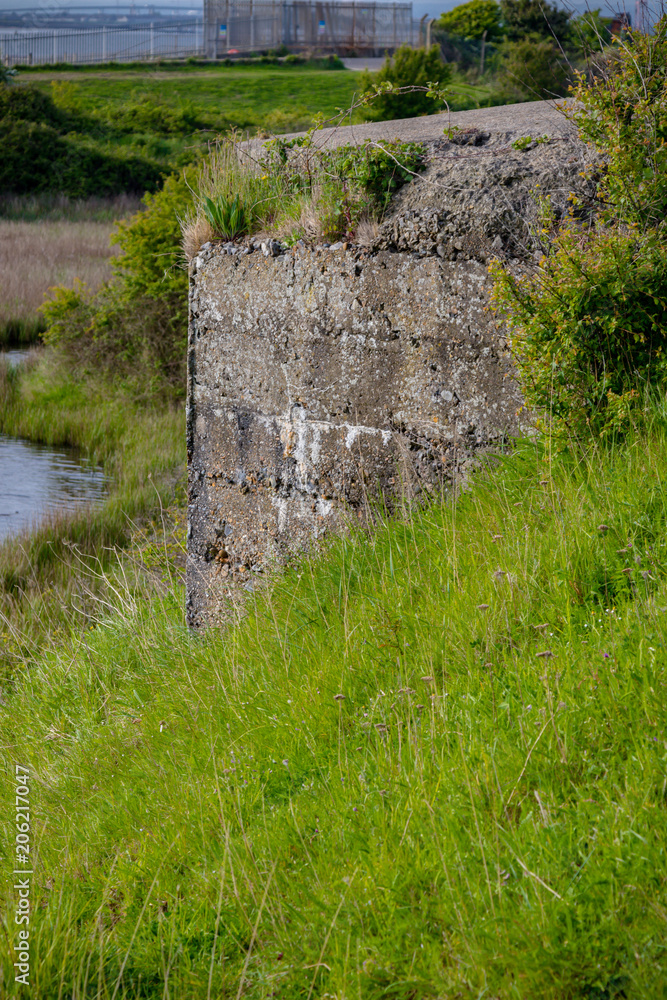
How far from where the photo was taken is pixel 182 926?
2080 mm

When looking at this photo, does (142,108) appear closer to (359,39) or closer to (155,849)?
(359,39)

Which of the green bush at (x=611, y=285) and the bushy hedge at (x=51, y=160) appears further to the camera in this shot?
the bushy hedge at (x=51, y=160)

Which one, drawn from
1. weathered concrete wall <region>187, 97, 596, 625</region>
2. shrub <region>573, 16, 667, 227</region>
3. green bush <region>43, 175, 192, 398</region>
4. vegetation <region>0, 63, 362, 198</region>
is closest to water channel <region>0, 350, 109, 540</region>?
green bush <region>43, 175, 192, 398</region>

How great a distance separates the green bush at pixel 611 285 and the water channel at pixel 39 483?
20.7ft

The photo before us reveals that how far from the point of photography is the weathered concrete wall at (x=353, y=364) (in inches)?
154

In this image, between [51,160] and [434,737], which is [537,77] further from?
[51,160]

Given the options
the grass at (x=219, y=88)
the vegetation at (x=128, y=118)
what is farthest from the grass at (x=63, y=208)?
the grass at (x=219, y=88)

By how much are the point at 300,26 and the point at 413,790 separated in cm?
7472

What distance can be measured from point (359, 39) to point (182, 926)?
243ft

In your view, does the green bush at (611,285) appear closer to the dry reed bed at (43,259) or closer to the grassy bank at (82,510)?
the grassy bank at (82,510)

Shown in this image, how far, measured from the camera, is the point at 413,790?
2078mm

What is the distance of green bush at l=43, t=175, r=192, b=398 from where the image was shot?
11953 mm

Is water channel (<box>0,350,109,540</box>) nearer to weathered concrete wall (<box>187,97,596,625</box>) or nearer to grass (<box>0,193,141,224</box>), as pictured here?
weathered concrete wall (<box>187,97,596,625</box>)

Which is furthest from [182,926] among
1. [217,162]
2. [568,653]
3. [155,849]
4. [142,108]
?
[142,108]
